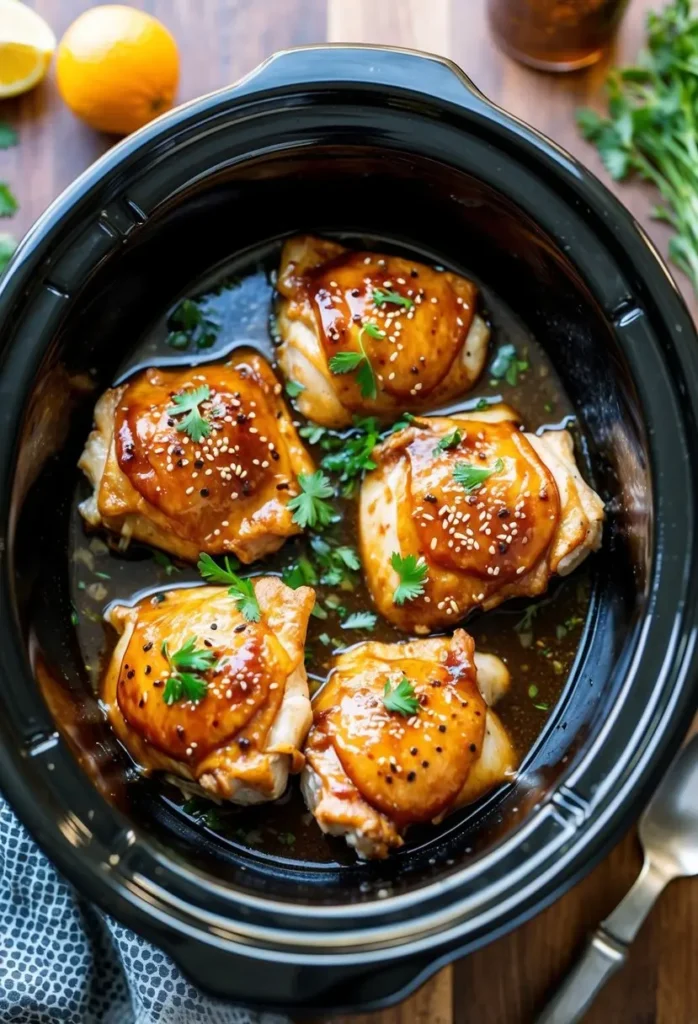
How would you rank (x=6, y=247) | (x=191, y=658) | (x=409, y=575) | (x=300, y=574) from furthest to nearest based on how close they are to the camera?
(x=6, y=247), (x=300, y=574), (x=409, y=575), (x=191, y=658)

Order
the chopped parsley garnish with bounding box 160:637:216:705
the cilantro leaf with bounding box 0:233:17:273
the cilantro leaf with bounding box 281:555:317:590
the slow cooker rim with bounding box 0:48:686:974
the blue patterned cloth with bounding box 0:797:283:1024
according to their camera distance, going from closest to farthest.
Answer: the slow cooker rim with bounding box 0:48:686:974, the chopped parsley garnish with bounding box 160:637:216:705, the blue patterned cloth with bounding box 0:797:283:1024, the cilantro leaf with bounding box 281:555:317:590, the cilantro leaf with bounding box 0:233:17:273

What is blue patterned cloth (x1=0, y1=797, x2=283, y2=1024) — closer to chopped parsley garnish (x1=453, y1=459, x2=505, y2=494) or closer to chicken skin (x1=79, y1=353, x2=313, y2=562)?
chicken skin (x1=79, y1=353, x2=313, y2=562)

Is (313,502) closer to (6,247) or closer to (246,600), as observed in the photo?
(246,600)

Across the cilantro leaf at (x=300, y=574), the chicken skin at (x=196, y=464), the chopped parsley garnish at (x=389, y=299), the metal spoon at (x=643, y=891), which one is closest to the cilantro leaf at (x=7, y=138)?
the chicken skin at (x=196, y=464)

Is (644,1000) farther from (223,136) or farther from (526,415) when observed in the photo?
(223,136)

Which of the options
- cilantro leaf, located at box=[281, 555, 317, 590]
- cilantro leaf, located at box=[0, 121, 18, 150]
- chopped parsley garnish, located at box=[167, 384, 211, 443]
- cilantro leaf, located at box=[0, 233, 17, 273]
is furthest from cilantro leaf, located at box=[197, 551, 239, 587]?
cilantro leaf, located at box=[0, 121, 18, 150]

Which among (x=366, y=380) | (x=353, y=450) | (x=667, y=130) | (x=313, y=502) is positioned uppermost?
(x=667, y=130)

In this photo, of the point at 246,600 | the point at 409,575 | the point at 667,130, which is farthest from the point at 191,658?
the point at 667,130
